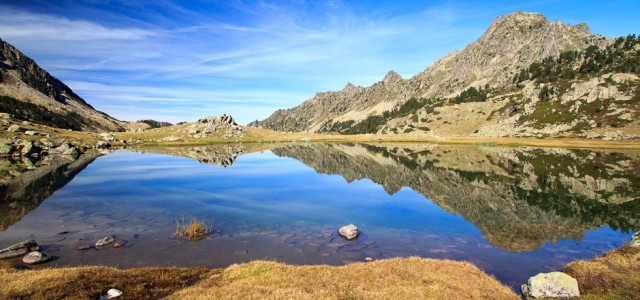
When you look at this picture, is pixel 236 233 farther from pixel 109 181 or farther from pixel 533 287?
pixel 109 181

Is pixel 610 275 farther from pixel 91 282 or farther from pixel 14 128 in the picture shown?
pixel 14 128

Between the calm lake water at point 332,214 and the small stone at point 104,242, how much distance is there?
1.01m

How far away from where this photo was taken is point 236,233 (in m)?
32.1

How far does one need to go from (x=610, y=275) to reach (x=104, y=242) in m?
35.1

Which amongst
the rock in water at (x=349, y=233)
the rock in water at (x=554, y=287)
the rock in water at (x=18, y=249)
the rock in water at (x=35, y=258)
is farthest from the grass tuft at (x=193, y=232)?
the rock in water at (x=554, y=287)

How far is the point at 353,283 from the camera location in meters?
18.8

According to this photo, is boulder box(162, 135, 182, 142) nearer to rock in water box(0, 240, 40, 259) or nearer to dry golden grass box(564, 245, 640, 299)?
rock in water box(0, 240, 40, 259)

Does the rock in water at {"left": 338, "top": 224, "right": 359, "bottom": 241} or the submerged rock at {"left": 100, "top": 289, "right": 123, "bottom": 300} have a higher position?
the submerged rock at {"left": 100, "top": 289, "right": 123, "bottom": 300}

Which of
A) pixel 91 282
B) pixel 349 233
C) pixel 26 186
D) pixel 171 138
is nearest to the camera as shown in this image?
pixel 91 282

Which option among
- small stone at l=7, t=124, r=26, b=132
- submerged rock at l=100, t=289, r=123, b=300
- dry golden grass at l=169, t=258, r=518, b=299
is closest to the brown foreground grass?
dry golden grass at l=169, t=258, r=518, b=299

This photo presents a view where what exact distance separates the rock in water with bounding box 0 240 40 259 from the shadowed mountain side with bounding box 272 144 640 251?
120 feet

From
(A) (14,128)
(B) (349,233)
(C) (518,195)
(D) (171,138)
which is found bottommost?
(C) (518,195)

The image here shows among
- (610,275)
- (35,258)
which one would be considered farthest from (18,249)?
(610,275)

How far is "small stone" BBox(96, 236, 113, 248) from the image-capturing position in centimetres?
2739
